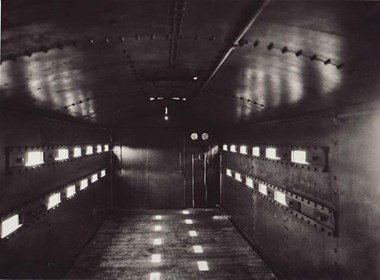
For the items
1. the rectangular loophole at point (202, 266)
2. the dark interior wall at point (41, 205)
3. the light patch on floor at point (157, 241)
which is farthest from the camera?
the light patch on floor at point (157, 241)

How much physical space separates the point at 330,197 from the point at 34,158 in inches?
177

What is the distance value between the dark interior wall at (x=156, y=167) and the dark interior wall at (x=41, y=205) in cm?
397

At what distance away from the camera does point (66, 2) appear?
220 cm

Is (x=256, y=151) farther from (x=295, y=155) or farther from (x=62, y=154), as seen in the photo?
(x=62, y=154)

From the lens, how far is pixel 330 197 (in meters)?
4.74

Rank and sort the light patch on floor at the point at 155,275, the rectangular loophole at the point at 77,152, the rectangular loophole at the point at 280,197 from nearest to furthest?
the rectangular loophole at the point at 280,197 → the light patch on floor at the point at 155,275 → the rectangular loophole at the point at 77,152

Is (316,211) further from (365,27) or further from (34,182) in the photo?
(34,182)

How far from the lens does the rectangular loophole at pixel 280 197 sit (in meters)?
6.37

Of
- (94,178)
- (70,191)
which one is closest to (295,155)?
(70,191)

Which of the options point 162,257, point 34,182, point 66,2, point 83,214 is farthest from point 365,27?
point 83,214

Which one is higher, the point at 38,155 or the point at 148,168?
the point at 38,155

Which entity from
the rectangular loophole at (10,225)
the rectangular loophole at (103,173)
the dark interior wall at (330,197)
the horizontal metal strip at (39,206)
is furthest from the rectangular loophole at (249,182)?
the rectangular loophole at (10,225)

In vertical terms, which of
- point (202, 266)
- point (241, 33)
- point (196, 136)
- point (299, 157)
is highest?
point (241, 33)

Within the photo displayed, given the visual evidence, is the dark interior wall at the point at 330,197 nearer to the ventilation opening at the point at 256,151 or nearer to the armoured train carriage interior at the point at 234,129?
the armoured train carriage interior at the point at 234,129
